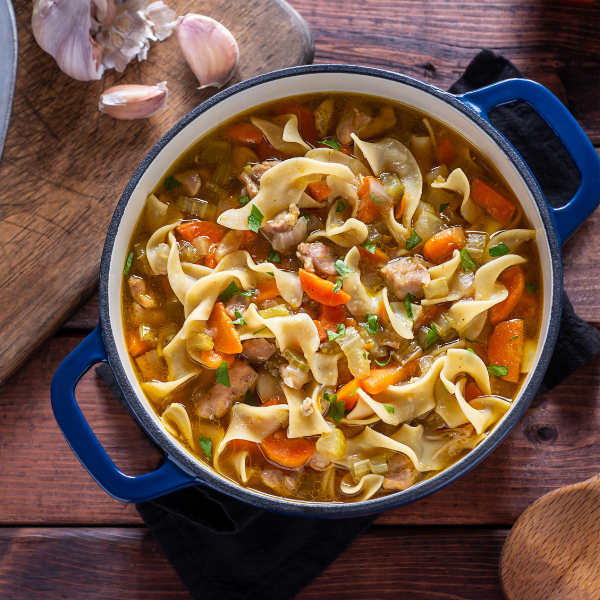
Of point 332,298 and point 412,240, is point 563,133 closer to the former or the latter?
point 412,240

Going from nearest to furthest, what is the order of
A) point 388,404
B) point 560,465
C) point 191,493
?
point 388,404, point 191,493, point 560,465

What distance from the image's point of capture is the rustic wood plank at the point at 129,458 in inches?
154

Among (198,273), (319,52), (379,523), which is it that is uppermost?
(319,52)

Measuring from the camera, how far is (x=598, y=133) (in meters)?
3.99

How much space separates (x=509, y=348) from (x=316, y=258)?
1.32m

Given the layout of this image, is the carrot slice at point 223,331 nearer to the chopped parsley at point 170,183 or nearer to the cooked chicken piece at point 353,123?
the chopped parsley at point 170,183

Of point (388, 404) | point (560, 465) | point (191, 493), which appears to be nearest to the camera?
point (388, 404)

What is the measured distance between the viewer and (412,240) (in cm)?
344

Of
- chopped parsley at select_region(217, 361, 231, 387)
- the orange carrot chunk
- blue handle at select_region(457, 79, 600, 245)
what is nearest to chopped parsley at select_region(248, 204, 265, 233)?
chopped parsley at select_region(217, 361, 231, 387)


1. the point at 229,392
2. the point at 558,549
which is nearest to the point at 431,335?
the point at 229,392

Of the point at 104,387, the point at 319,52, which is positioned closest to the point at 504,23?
the point at 319,52

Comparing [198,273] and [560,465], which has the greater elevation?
[198,273]

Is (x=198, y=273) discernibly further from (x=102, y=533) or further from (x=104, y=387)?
(x=102, y=533)

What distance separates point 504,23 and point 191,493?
4.03 meters
